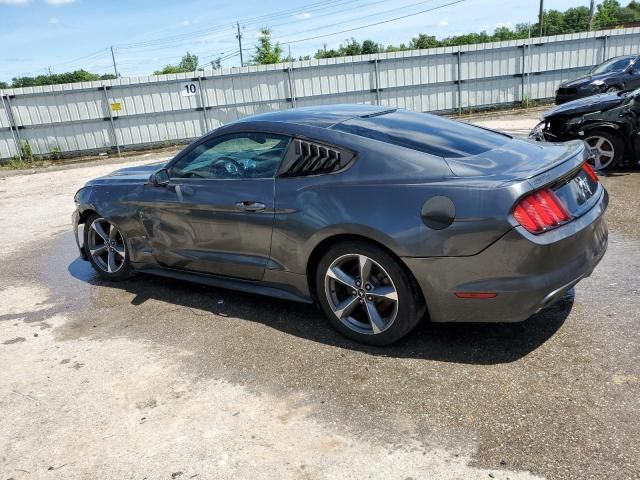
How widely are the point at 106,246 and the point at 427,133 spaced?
132 inches

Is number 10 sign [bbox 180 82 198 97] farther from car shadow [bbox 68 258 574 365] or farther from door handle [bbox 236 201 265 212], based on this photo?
door handle [bbox 236 201 265 212]

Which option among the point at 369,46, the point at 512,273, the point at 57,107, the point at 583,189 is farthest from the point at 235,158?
the point at 369,46

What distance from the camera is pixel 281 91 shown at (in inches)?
719

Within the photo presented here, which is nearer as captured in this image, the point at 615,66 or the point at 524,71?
the point at 615,66

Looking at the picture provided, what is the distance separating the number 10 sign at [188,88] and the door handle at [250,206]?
1459cm

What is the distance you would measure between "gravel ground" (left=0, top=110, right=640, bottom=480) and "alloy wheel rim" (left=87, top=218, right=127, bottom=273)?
0.57 m

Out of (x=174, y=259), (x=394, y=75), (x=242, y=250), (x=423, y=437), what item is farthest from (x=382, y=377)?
(x=394, y=75)

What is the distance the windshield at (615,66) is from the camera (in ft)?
50.8

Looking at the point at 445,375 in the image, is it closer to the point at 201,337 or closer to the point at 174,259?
the point at 201,337

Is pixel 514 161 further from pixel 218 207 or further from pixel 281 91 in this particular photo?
pixel 281 91

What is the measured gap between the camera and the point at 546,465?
2.46m

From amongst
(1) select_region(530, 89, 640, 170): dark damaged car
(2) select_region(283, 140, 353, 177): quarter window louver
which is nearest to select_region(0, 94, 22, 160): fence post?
(1) select_region(530, 89, 640, 170): dark damaged car

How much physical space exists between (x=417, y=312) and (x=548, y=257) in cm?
84

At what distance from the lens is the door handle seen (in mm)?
3935
